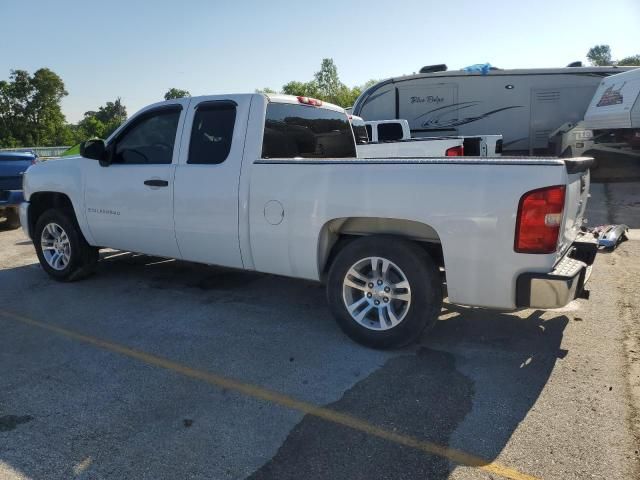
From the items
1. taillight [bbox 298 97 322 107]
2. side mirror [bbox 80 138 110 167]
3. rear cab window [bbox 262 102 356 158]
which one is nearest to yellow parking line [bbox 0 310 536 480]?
side mirror [bbox 80 138 110 167]

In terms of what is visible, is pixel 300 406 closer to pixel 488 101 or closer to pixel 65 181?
pixel 65 181

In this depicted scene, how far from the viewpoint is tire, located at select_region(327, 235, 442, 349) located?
12.8 feet

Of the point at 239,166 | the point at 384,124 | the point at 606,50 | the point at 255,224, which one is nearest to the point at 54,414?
the point at 255,224

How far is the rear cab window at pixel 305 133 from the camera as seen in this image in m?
4.76

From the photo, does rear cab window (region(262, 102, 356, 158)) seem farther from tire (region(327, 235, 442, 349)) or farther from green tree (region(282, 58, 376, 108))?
green tree (region(282, 58, 376, 108))

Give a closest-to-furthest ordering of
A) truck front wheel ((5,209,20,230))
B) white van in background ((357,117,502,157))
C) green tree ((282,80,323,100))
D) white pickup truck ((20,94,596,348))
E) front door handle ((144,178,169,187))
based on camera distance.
→ 1. white pickup truck ((20,94,596,348))
2. front door handle ((144,178,169,187))
3. truck front wheel ((5,209,20,230))
4. white van in background ((357,117,502,157))
5. green tree ((282,80,323,100))

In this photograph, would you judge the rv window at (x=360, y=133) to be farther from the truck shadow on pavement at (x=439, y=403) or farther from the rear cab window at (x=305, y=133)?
the truck shadow on pavement at (x=439, y=403)

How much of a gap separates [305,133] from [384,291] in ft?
6.28

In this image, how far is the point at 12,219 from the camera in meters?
10.3

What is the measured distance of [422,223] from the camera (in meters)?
3.83

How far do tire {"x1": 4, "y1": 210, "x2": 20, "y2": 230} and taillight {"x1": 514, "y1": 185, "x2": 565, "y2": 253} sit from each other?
9715mm

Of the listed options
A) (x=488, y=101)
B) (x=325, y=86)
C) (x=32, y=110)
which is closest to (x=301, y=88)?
(x=325, y=86)

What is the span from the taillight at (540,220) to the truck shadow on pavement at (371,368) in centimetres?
94

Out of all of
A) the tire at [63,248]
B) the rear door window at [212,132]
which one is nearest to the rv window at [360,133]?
the rear door window at [212,132]
